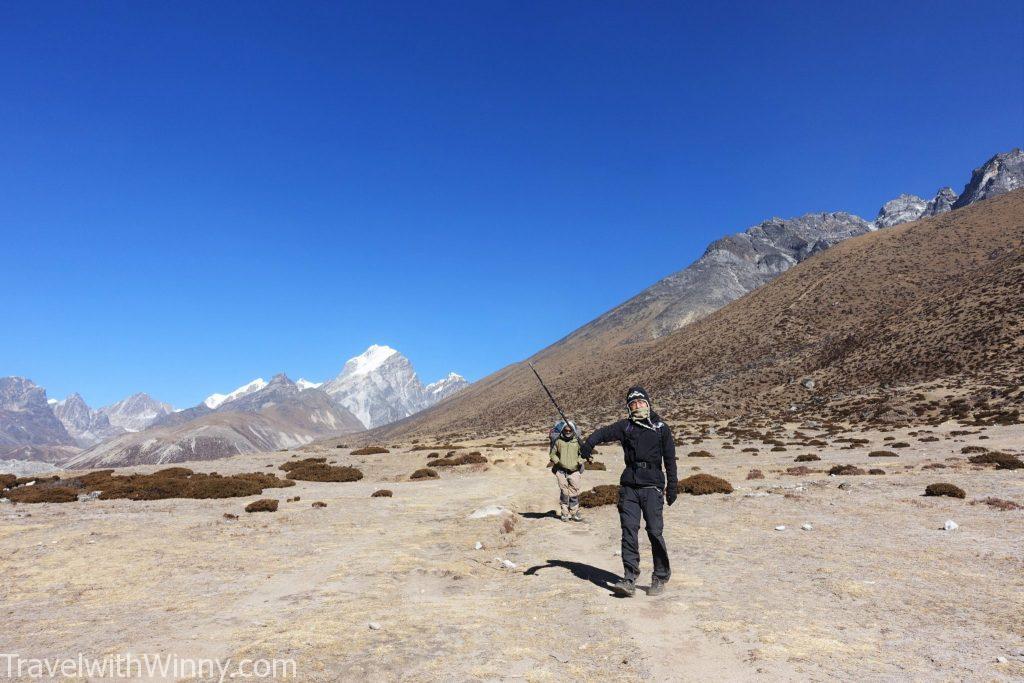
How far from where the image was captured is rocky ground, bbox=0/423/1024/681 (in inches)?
234

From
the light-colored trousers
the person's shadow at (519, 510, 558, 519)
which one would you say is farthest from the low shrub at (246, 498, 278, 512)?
the light-colored trousers

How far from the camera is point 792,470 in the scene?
23.8 meters

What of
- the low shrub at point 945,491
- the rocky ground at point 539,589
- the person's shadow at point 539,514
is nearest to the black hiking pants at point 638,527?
the rocky ground at point 539,589

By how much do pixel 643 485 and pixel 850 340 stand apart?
84.5 metres

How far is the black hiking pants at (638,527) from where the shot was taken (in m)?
8.42

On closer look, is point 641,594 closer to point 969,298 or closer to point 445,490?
point 445,490

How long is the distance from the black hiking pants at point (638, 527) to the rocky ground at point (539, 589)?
0.47 metres

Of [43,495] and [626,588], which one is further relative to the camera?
[43,495]

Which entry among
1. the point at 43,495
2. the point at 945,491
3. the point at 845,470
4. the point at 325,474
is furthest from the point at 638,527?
the point at 325,474

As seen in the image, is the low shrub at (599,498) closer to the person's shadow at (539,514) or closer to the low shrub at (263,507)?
the person's shadow at (539,514)

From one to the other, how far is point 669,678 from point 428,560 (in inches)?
266

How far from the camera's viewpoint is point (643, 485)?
875cm

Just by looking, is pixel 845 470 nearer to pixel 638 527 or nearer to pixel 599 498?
pixel 599 498

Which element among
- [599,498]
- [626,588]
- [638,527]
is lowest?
[599,498]
